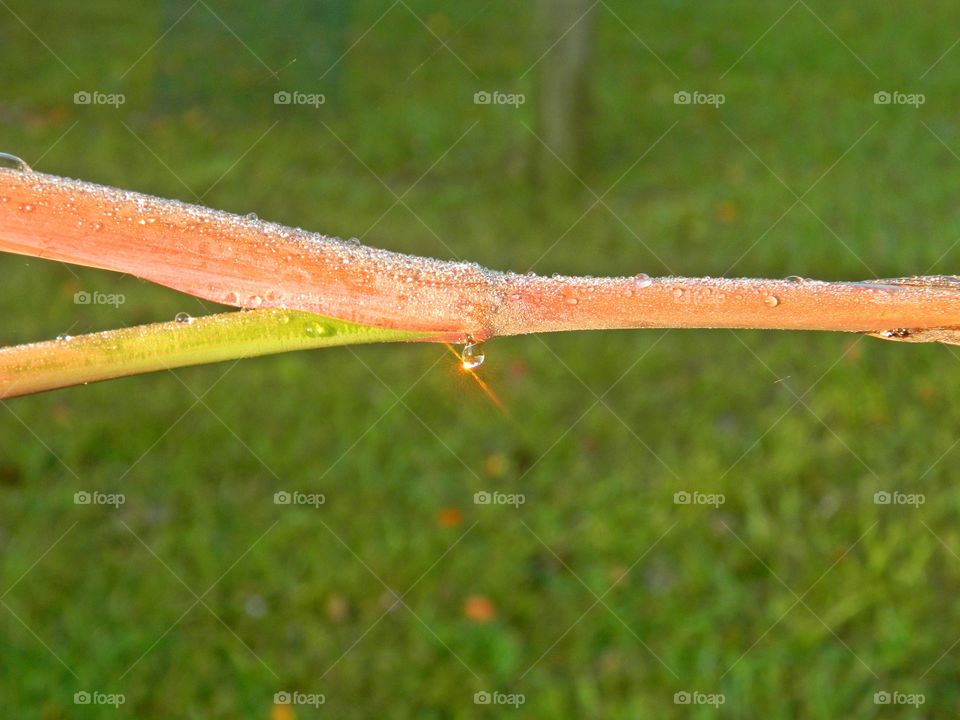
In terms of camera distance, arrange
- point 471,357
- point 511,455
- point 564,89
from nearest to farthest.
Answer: point 471,357
point 511,455
point 564,89

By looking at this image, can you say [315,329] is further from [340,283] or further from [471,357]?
[471,357]

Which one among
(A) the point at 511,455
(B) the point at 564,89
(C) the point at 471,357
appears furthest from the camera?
(B) the point at 564,89

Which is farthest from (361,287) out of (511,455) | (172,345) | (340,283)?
(511,455)

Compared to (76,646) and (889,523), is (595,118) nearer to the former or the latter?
(889,523)

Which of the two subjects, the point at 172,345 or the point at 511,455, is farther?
the point at 511,455

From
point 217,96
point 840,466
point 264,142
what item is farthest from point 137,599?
point 217,96

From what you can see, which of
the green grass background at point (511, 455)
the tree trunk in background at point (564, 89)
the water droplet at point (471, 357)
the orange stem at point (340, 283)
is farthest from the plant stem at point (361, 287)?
the tree trunk in background at point (564, 89)
